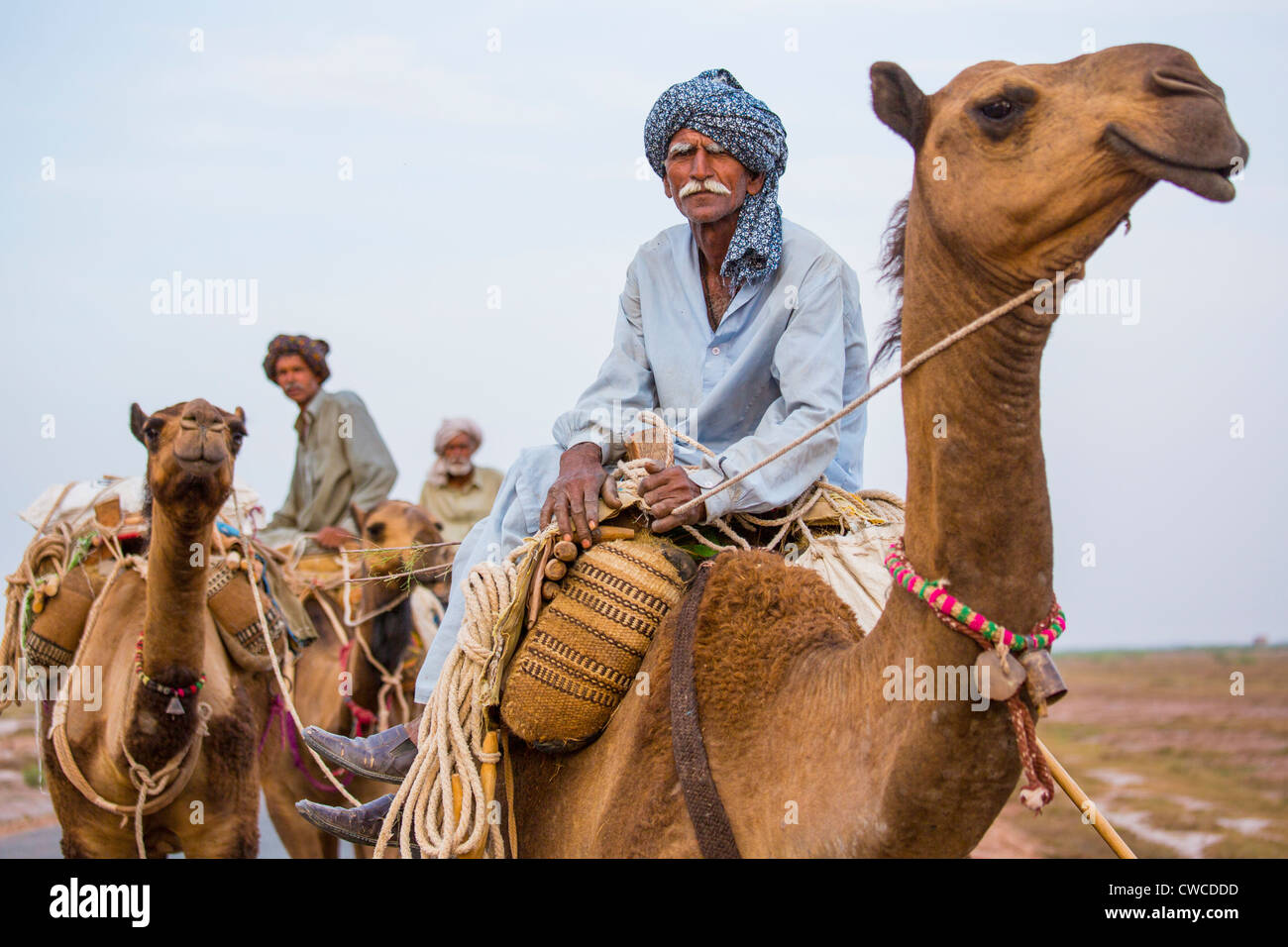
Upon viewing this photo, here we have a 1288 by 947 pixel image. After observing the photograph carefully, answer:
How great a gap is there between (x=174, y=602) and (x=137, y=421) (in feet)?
2.70

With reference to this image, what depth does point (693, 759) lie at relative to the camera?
3109 millimetres

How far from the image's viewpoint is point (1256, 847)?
1190cm

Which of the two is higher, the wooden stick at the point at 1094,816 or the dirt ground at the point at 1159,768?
the wooden stick at the point at 1094,816

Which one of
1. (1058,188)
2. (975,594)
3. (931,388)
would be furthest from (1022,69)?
(975,594)

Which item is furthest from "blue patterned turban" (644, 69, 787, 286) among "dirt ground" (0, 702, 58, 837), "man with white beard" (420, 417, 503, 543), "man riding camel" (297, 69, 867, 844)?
"man with white beard" (420, 417, 503, 543)

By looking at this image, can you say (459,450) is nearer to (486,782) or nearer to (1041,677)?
(486,782)

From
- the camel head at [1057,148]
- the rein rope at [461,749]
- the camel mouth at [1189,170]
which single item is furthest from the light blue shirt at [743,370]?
the camel mouth at [1189,170]

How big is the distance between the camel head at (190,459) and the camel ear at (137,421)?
0.06 m

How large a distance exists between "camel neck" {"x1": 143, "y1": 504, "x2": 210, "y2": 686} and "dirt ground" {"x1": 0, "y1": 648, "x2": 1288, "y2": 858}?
420 centimetres

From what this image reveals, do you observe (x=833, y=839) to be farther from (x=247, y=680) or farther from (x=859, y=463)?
(x=247, y=680)

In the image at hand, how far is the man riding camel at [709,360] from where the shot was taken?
3.60 m

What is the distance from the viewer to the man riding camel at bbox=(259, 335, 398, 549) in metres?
10.2

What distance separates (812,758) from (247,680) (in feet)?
17.6

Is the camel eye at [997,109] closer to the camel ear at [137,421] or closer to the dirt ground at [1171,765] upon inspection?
the dirt ground at [1171,765]
